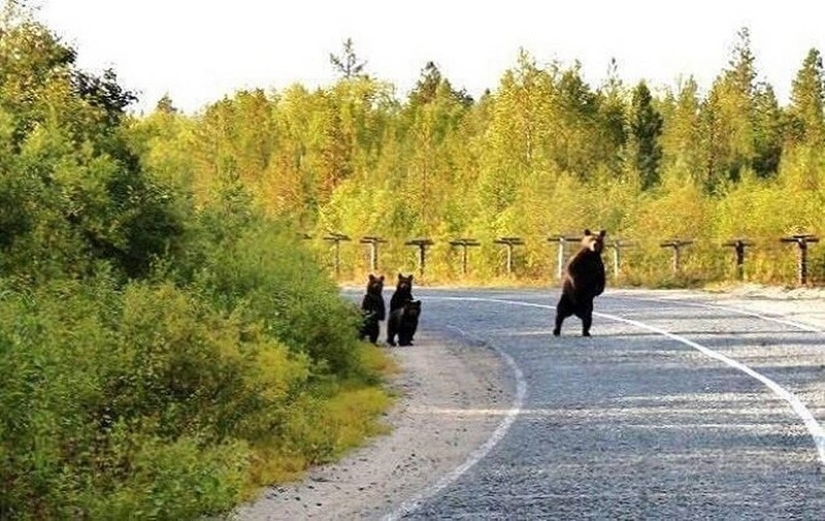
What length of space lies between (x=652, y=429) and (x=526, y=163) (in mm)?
47693

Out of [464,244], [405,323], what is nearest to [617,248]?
[464,244]

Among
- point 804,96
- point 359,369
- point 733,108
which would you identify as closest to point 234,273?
point 359,369

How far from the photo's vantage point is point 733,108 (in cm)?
8406

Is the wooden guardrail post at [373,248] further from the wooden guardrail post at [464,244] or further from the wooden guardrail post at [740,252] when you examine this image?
the wooden guardrail post at [740,252]

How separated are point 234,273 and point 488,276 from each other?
2611 centimetres

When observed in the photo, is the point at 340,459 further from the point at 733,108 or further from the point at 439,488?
the point at 733,108

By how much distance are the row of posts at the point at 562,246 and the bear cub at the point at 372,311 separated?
2.27 meters

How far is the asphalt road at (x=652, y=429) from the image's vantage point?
30.4 feet

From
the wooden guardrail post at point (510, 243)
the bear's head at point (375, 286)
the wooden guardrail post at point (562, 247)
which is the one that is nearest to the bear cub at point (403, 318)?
the bear's head at point (375, 286)

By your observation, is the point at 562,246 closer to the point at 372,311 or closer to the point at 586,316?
the point at 372,311

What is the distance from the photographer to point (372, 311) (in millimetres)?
22922

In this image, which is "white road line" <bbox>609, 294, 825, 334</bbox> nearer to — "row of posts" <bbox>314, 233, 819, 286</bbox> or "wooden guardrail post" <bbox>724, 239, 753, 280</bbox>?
"row of posts" <bbox>314, 233, 819, 286</bbox>

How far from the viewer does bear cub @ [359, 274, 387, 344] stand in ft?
73.9

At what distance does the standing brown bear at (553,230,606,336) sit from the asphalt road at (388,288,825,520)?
43 cm
